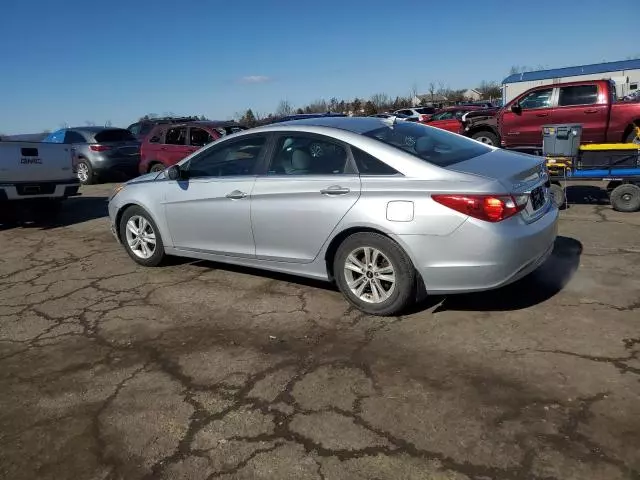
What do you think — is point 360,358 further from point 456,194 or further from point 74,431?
point 74,431

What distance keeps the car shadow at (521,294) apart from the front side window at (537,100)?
25.9 feet

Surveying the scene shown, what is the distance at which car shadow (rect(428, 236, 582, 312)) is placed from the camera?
4.27m

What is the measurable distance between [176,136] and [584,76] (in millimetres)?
20732

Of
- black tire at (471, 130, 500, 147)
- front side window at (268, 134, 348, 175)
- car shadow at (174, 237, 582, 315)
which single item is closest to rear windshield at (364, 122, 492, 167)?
front side window at (268, 134, 348, 175)

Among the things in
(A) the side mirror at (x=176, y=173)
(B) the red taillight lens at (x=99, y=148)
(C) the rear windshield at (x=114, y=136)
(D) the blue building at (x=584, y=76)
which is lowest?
(A) the side mirror at (x=176, y=173)

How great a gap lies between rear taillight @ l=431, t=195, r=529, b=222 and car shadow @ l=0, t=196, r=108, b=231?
7655mm

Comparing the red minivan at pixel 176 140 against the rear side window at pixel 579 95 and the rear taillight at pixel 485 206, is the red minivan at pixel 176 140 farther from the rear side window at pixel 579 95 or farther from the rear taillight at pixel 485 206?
the rear taillight at pixel 485 206

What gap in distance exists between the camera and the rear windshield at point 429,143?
4172 millimetres

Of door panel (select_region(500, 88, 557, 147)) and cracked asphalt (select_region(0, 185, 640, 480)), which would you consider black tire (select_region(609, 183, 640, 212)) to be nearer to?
cracked asphalt (select_region(0, 185, 640, 480))

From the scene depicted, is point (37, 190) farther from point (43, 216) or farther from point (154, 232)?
point (154, 232)

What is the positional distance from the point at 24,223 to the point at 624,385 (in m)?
9.62

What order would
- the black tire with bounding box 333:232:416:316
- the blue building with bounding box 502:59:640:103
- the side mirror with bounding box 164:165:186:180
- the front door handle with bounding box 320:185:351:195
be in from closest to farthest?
the black tire with bounding box 333:232:416:316
the front door handle with bounding box 320:185:351:195
the side mirror with bounding box 164:165:186:180
the blue building with bounding box 502:59:640:103

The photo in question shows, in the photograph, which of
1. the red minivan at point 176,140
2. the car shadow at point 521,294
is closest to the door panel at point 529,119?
the red minivan at point 176,140

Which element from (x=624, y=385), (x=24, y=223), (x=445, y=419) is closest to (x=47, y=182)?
(x=24, y=223)
